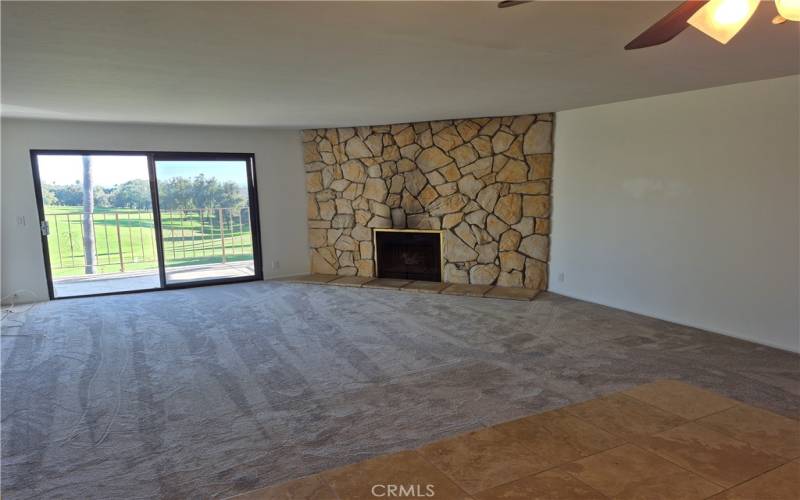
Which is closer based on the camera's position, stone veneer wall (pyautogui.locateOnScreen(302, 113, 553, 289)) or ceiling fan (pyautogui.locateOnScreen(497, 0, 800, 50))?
ceiling fan (pyautogui.locateOnScreen(497, 0, 800, 50))

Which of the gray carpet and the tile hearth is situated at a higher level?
the tile hearth

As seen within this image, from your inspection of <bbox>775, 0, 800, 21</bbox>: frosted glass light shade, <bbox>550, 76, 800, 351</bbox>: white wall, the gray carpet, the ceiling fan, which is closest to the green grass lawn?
the gray carpet

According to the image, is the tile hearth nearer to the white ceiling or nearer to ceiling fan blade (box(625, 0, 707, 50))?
the white ceiling

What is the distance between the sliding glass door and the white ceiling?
5.32 ft

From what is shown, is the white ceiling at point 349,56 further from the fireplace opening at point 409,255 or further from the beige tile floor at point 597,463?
the fireplace opening at point 409,255

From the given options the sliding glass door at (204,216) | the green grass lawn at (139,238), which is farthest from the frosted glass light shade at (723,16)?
the green grass lawn at (139,238)

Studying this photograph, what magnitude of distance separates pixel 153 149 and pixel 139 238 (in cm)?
173

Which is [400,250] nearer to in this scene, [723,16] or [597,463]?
[597,463]

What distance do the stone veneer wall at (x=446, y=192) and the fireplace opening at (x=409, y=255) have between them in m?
0.13

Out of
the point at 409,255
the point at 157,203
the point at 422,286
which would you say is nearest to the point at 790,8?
the point at 422,286

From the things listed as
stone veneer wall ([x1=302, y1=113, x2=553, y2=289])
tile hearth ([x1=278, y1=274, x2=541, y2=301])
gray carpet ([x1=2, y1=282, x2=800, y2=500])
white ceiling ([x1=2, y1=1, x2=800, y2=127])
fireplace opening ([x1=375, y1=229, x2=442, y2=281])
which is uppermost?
white ceiling ([x1=2, y1=1, x2=800, y2=127])

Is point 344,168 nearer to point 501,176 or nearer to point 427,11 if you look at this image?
point 501,176

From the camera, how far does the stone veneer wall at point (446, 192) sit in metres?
5.63

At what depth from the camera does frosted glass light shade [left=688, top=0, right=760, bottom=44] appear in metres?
1.62
